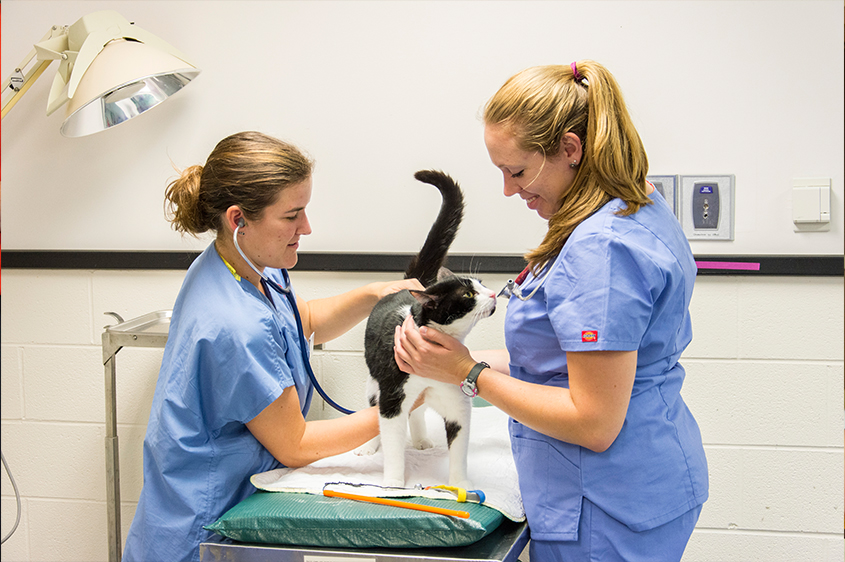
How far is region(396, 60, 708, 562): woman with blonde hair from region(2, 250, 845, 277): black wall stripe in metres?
0.69

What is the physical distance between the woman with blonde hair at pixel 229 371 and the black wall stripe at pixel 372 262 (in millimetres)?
515

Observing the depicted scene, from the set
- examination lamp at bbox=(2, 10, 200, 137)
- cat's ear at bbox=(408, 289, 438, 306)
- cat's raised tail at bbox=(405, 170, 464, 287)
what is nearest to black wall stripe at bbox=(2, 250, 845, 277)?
cat's raised tail at bbox=(405, 170, 464, 287)

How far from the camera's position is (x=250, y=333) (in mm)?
1094

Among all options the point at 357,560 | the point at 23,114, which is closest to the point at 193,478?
the point at 357,560

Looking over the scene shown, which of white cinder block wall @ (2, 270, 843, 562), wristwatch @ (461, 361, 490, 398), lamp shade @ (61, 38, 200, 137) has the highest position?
lamp shade @ (61, 38, 200, 137)

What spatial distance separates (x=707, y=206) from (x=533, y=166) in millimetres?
891

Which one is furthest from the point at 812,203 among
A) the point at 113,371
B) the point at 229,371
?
the point at 113,371

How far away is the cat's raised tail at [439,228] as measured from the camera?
4.29 ft

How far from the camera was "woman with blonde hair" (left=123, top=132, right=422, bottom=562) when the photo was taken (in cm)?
108

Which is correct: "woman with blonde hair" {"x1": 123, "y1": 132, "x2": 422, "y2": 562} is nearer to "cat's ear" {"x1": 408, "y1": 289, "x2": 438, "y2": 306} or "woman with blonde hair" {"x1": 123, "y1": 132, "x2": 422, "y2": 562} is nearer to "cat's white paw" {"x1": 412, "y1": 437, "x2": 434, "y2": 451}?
"cat's white paw" {"x1": 412, "y1": 437, "x2": 434, "y2": 451}

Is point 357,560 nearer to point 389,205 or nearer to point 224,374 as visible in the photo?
point 224,374

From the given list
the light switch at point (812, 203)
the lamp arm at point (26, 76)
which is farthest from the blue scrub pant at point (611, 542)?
the lamp arm at point (26, 76)

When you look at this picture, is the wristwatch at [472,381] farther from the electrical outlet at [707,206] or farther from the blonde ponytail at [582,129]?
the electrical outlet at [707,206]

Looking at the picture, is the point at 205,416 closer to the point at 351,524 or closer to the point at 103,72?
the point at 351,524
